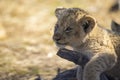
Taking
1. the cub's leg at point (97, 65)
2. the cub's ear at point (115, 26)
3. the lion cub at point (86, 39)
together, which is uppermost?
the cub's ear at point (115, 26)

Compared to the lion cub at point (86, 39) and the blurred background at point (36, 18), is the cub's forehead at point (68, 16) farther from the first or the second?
the blurred background at point (36, 18)

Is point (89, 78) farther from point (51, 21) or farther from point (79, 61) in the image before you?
point (51, 21)

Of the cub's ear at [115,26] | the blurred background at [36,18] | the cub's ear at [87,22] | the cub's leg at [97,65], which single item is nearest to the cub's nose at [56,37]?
the cub's ear at [87,22]

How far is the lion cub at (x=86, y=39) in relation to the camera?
25.7 ft

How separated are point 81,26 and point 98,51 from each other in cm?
60

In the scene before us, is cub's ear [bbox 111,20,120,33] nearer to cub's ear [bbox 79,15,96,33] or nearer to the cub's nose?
cub's ear [bbox 79,15,96,33]

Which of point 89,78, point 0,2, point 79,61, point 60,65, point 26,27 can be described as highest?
point 0,2

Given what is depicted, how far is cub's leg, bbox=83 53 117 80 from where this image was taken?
25.9 ft

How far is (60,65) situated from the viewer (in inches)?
456

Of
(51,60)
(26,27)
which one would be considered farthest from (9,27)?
(51,60)

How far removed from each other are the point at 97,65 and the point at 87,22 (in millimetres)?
723

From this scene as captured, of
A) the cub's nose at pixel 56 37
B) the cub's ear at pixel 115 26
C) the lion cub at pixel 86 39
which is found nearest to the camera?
the cub's nose at pixel 56 37

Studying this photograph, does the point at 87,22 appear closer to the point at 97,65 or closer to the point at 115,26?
the point at 97,65

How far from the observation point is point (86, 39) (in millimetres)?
8180
